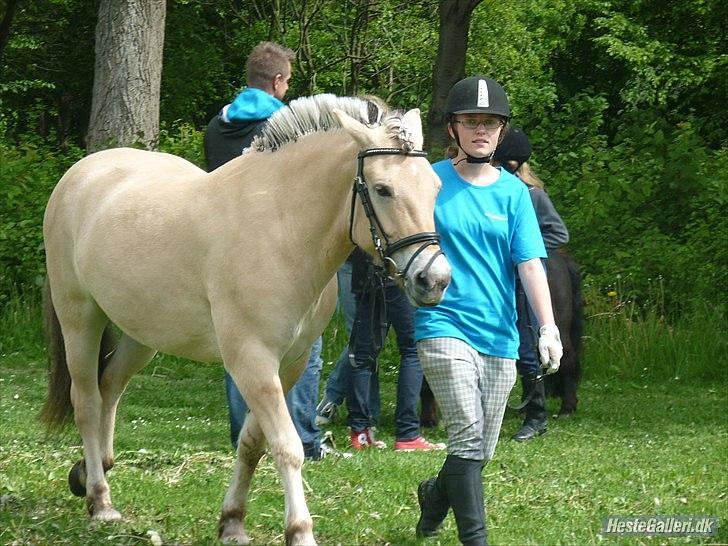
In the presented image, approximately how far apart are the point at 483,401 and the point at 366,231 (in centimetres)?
87

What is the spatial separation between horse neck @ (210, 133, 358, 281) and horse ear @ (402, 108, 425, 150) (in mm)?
240

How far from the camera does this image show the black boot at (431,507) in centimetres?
509

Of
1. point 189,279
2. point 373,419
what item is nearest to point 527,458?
point 373,419

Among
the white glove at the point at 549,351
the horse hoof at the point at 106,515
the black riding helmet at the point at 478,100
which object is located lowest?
the horse hoof at the point at 106,515

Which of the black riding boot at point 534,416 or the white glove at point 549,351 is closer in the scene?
the white glove at point 549,351

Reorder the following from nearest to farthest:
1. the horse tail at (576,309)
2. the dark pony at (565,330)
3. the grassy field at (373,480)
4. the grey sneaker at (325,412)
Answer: the grassy field at (373,480) → the grey sneaker at (325,412) → the dark pony at (565,330) → the horse tail at (576,309)

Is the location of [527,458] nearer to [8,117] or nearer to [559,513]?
[559,513]

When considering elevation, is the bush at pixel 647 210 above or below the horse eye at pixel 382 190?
below

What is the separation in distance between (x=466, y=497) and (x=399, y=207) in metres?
1.22

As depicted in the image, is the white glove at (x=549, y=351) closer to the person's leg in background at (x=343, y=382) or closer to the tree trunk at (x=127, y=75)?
the person's leg in background at (x=343, y=382)

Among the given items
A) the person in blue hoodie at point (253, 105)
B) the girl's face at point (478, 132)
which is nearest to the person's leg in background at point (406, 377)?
the person in blue hoodie at point (253, 105)

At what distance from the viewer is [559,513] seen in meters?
5.74

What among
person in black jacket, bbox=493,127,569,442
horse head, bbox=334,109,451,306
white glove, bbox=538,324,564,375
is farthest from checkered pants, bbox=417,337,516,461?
person in black jacket, bbox=493,127,569,442

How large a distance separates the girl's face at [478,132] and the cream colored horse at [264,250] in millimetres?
197
